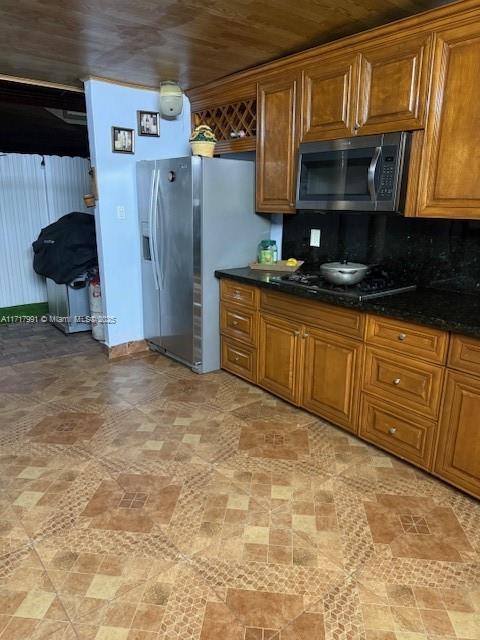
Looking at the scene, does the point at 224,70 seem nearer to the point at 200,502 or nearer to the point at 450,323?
the point at 450,323

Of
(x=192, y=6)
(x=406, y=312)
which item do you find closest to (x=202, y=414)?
(x=406, y=312)

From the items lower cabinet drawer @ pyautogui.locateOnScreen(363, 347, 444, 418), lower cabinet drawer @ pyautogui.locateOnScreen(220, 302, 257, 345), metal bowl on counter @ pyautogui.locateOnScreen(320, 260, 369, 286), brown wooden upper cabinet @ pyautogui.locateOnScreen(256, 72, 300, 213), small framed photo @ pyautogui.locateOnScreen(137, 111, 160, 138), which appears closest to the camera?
lower cabinet drawer @ pyautogui.locateOnScreen(363, 347, 444, 418)

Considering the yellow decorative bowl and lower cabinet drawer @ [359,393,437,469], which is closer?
lower cabinet drawer @ [359,393,437,469]

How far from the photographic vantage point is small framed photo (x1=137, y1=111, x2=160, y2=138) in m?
3.75

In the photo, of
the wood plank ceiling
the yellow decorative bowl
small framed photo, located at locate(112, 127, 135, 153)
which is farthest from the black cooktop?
small framed photo, located at locate(112, 127, 135, 153)

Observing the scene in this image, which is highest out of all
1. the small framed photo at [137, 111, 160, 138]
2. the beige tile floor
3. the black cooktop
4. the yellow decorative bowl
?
the small framed photo at [137, 111, 160, 138]

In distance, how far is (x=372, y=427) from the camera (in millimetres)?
2535

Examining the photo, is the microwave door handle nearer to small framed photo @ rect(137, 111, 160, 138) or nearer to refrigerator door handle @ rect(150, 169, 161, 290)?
refrigerator door handle @ rect(150, 169, 161, 290)

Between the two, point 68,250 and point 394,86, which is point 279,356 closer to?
point 394,86

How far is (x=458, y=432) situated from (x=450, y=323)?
1.70 ft

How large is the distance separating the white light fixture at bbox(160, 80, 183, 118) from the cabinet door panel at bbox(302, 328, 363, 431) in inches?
88.0

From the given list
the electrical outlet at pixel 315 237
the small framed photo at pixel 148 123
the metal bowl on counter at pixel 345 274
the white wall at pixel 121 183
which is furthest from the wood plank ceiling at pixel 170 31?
the metal bowl on counter at pixel 345 274

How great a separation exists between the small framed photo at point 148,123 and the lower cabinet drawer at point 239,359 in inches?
72.9

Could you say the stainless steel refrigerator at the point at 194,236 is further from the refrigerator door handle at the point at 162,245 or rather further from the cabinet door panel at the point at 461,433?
the cabinet door panel at the point at 461,433
